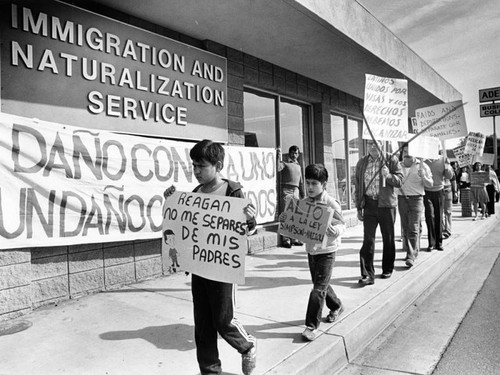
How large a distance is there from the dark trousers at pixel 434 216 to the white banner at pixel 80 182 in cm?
431

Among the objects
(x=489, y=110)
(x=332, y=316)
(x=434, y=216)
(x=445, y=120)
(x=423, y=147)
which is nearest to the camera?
(x=332, y=316)

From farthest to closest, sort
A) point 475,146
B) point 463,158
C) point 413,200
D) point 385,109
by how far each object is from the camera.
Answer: point 463,158 < point 475,146 < point 413,200 < point 385,109

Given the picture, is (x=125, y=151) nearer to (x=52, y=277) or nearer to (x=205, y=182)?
(x=52, y=277)

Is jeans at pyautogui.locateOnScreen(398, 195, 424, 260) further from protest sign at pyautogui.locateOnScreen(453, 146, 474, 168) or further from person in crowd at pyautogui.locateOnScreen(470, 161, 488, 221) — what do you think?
person in crowd at pyautogui.locateOnScreen(470, 161, 488, 221)

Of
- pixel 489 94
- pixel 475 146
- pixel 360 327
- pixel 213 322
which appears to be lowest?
pixel 360 327

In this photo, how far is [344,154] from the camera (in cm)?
1077

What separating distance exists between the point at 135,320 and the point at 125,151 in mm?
2069

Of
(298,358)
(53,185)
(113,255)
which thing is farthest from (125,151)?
(298,358)

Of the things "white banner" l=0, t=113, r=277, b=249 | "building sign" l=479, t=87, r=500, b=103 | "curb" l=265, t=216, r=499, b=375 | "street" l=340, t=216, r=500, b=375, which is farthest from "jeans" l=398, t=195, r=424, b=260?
"building sign" l=479, t=87, r=500, b=103

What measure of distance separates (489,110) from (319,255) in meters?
16.4

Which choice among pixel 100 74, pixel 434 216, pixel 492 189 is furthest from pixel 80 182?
pixel 492 189

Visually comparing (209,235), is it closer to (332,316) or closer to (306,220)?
(306,220)

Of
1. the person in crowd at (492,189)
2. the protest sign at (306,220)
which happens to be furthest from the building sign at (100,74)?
the person in crowd at (492,189)

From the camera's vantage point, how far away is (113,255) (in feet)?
15.9
